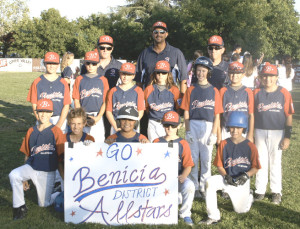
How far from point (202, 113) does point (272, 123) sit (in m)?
1.08

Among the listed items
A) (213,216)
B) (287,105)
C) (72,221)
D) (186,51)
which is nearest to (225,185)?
(213,216)

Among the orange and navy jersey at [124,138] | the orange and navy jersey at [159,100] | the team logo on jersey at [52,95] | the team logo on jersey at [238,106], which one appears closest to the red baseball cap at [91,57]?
the team logo on jersey at [52,95]

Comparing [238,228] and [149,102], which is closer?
[238,228]

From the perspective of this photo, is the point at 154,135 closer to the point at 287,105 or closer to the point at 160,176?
the point at 160,176

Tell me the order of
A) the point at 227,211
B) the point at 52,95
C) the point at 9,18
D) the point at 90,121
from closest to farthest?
the point at 227,211 < the point at 90,121 < the point at 52,95 < the point at 9,18

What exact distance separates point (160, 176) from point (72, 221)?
1224 millimetres

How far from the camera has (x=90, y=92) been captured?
225 inches

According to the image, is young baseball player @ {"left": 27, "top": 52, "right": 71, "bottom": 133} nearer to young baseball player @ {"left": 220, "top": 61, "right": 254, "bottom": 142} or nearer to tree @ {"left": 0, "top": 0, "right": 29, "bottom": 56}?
young baseball player @ {"left": 220, "top": 61, "right": 254, "bottom": 142}

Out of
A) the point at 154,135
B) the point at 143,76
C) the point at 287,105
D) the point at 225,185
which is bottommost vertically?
the point at 225,185

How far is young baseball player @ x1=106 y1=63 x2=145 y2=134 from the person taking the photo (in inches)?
216

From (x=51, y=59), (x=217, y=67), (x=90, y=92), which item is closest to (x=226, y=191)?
(x=217, y=67)

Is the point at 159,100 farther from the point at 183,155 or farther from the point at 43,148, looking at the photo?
the point at 43,148

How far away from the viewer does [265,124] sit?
17.6 ft

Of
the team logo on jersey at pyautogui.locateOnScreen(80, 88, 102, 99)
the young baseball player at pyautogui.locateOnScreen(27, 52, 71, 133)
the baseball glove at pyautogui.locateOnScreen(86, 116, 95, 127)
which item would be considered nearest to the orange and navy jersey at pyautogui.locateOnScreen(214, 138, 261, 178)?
the baseball glove at pyautogui.locateOnScreen(86, 116, 95, 127)
